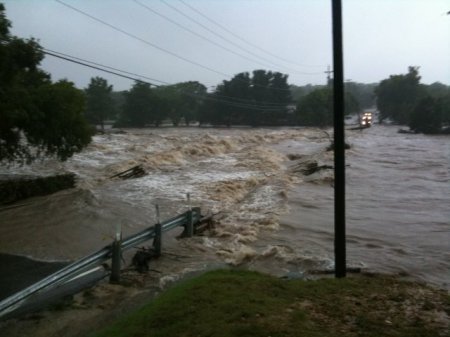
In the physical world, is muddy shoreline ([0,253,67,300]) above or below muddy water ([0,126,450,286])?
above

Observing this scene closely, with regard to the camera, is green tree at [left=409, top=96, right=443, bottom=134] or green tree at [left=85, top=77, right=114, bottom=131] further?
green tree at [left=85, top=77, right=114, bottom=131]

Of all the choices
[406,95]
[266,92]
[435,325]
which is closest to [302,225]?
[435,325]

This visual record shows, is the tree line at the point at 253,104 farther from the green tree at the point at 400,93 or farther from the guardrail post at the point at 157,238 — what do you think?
Result: the guardrail post at the point at 157,238

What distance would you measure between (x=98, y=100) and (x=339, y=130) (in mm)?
89355

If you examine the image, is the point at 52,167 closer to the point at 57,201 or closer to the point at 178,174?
the point at 178,174

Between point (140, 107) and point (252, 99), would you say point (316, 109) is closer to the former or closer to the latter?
point (252, 99)

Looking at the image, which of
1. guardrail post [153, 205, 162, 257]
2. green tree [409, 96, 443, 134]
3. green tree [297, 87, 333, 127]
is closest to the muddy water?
guardrail post [153, 205, 162, 257]

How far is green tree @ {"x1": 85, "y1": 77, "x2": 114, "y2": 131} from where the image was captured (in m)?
90.4

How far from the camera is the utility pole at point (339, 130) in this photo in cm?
705

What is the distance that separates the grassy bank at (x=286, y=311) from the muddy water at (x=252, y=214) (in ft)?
11.2

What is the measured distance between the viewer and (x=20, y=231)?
46.4 feet

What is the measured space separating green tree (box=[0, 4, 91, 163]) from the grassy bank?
13625mm

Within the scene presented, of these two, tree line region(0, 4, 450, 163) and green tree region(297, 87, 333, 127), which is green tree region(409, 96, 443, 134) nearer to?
tree line region(0, 4, 450, 163)

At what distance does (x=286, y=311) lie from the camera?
500 centimetres
